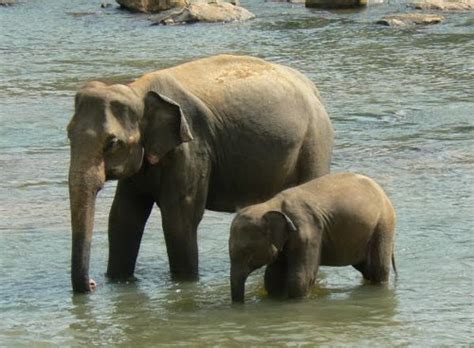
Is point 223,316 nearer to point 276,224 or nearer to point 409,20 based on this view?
point 276,224

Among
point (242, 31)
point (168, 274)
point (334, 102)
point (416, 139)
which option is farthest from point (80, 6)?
point (168, 274)

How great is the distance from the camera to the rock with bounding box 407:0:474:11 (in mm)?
28391

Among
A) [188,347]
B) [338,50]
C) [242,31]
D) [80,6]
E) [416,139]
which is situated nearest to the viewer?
[188,347]

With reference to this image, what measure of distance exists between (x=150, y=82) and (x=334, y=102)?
8.60 m

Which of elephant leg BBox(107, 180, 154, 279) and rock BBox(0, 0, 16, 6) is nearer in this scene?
elephant leg BBox(107, 180, 154, 279)

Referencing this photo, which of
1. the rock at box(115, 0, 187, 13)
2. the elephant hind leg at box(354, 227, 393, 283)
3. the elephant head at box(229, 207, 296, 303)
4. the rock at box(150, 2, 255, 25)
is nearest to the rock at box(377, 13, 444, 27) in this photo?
the rock at box(150, 2, 255, 25)

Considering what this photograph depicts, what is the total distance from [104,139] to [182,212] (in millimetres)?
865

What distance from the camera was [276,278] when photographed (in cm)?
909

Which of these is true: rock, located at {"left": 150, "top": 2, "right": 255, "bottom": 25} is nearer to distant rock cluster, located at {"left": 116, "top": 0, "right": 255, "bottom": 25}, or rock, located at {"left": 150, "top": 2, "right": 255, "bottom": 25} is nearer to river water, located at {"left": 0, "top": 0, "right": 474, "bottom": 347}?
distant rock cluster, located at {"left": 116, "top": 0, "right": 255, "bottom": 25}

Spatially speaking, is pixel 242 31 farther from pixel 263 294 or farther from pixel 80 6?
pixel 263 294

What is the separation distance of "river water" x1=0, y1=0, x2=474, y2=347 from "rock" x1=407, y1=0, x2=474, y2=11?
2.50 m

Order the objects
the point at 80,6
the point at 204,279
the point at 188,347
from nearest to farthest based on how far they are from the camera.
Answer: the point at 188,347, the point at 204,279, the point at 80,6

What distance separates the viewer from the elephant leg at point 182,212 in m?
9.25

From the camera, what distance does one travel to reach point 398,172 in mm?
13438
